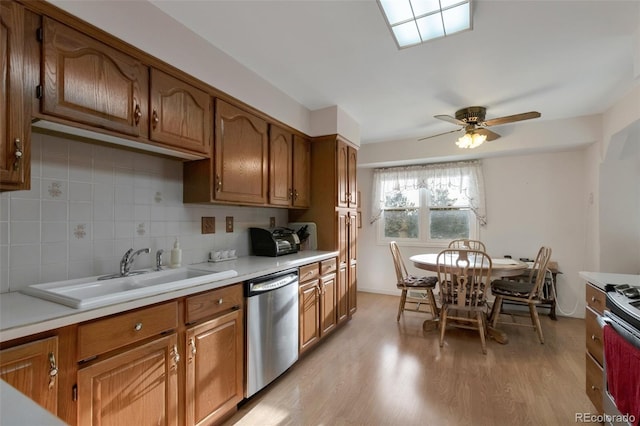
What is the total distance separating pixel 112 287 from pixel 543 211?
471 cm

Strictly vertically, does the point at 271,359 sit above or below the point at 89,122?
below

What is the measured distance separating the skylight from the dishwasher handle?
182 cm

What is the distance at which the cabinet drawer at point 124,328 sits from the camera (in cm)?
111

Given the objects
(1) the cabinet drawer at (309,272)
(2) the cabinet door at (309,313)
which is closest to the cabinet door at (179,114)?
(1) the cabinet drawer at (309,272)

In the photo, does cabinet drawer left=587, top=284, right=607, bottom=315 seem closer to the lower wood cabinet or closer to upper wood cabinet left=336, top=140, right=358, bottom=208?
the lower wood cabinet

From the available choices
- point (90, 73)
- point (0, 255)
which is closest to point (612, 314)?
point (90, 73)

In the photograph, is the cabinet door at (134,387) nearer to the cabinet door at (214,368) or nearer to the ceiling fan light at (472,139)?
the cabinet door at (214,368)

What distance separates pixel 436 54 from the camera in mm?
2115

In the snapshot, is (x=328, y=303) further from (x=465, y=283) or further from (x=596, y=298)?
(x=596, y=298)

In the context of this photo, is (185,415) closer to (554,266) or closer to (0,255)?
(0,255)

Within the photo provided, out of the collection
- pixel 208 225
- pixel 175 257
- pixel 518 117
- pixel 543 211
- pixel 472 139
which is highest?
pixel 518 117

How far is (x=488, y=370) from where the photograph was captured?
7.70 feet

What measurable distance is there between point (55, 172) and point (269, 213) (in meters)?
1.81

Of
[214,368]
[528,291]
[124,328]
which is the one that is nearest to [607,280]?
[528,291]
